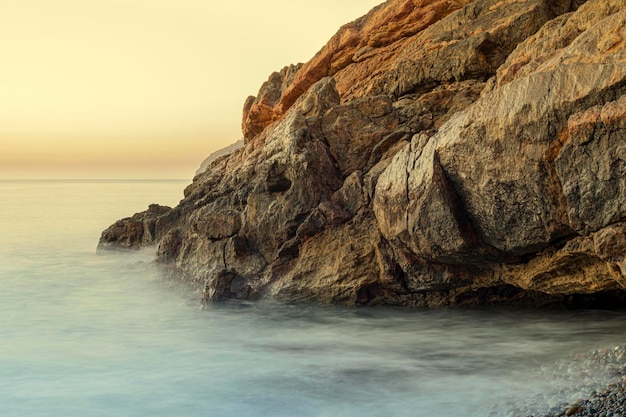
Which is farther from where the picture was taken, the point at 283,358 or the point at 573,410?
the point at 283,358

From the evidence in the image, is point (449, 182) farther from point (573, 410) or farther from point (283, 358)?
point (573, 410)

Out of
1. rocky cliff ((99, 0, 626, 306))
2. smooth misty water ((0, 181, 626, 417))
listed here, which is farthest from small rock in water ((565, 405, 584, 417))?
rocky cliff ((99, 0, 626, 306))

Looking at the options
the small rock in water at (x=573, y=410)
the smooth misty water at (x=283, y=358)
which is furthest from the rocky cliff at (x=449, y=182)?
the small rock in water at (x=573, y=410)

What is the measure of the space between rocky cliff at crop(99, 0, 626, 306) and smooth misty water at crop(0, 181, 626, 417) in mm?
817

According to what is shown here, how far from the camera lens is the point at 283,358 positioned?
10234 mm

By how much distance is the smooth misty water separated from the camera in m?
8.20

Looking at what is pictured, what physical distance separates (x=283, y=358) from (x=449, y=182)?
13.9 ft

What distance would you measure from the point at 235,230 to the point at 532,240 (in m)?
7.51

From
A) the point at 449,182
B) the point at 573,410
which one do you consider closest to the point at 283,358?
the point at 449,182

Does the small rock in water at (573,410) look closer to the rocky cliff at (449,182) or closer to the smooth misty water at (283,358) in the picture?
the smooth misty water at (283,358)

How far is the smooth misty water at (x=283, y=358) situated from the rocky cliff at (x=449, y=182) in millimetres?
817

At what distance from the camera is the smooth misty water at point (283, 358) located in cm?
820

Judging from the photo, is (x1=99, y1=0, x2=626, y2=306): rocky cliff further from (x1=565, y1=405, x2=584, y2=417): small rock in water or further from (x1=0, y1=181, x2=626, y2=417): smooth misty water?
(x1=565, y1=405, x2=584, y2=417): small rock in water

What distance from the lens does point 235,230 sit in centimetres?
1465
